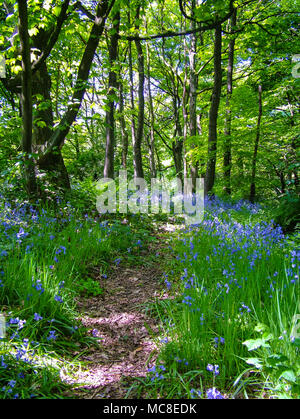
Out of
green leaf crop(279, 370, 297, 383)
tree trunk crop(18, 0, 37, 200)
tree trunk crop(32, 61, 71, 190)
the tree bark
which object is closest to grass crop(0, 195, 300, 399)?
green leaf crop(279, 370, 297, 383)

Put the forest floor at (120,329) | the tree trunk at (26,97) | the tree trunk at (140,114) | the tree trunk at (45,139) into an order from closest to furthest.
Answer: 1. the forest floor at (120,329)
2. the tree trunk at (26,97)
3. the tree trunk at (45,139)
4. the tree trunk at (140,114)

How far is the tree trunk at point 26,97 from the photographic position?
3.36m

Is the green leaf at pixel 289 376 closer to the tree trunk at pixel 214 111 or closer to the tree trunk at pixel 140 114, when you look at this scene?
the tree trunk at pixel 214 111

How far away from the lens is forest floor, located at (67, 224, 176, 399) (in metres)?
1.83

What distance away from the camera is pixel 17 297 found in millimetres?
2387

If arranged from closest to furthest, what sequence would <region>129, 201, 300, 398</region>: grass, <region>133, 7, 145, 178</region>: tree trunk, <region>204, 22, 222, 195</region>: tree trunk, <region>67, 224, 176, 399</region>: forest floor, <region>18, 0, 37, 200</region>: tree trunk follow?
<region>129, 201, 300, 398</region>: grass
<region>67, 224, 176, 399</region>: forest floor
<region>18, 0, 37, 200</region>: tree trunk
<region>204, 22, 222, 195</region>: tree trunk
<region>133, 7, 145, 178</region>: tree trunk

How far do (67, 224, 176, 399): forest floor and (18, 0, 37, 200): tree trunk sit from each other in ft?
6.67

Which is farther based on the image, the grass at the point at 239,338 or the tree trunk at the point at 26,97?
the tree trunk at the point at 26,97

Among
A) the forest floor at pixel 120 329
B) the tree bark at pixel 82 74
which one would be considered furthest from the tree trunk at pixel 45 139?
the forest floor at pixel 120 329

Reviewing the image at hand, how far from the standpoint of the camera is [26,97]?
374 cm

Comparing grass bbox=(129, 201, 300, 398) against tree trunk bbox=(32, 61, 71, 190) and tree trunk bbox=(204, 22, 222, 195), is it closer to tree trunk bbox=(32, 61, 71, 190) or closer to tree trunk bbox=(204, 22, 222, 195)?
tree trunk bbox=(32, 61, 71, 190)

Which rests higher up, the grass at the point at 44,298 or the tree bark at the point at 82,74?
the tree bark at the point at 82,74

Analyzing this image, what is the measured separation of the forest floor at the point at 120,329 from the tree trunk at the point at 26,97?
203 cm

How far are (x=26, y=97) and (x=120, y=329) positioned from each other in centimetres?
344
